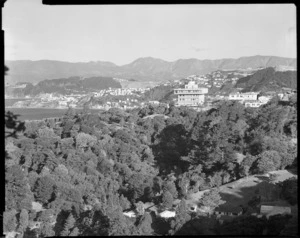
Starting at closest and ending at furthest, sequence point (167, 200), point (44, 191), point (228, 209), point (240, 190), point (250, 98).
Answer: point (228, 209) < point (167, 200) < point (44, 191) < point (240, 190) < point (250, 98)

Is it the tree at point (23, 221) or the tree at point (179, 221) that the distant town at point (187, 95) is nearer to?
the tree at point (23, 221)

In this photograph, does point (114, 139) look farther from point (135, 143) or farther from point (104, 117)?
point (104, 117)

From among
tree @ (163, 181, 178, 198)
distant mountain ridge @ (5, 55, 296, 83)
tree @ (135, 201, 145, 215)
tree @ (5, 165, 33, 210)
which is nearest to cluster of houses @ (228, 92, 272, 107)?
distant mountain ridge @ (5, 55, 296, 83)

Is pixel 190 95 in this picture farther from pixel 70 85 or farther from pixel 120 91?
pixel 70 85

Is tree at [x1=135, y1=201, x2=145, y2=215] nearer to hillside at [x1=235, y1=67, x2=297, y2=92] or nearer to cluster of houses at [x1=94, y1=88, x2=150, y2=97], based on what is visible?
cluster of houses at [x1=94, y1=88, x2=150, y2=97]

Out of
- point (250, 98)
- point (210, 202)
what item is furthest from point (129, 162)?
point (250, 98)

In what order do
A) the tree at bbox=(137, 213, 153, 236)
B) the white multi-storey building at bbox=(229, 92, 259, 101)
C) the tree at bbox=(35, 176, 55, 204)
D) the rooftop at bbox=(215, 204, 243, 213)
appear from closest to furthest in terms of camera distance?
the tree at bbox=(137, 213, 153, 236)
the rooftop at bbox=(215, 204, 243, 213)
the tree at bbox=(35, 176, 55, 204)
the white multi-storey building at bbox=(229, 92, 259, 101)
